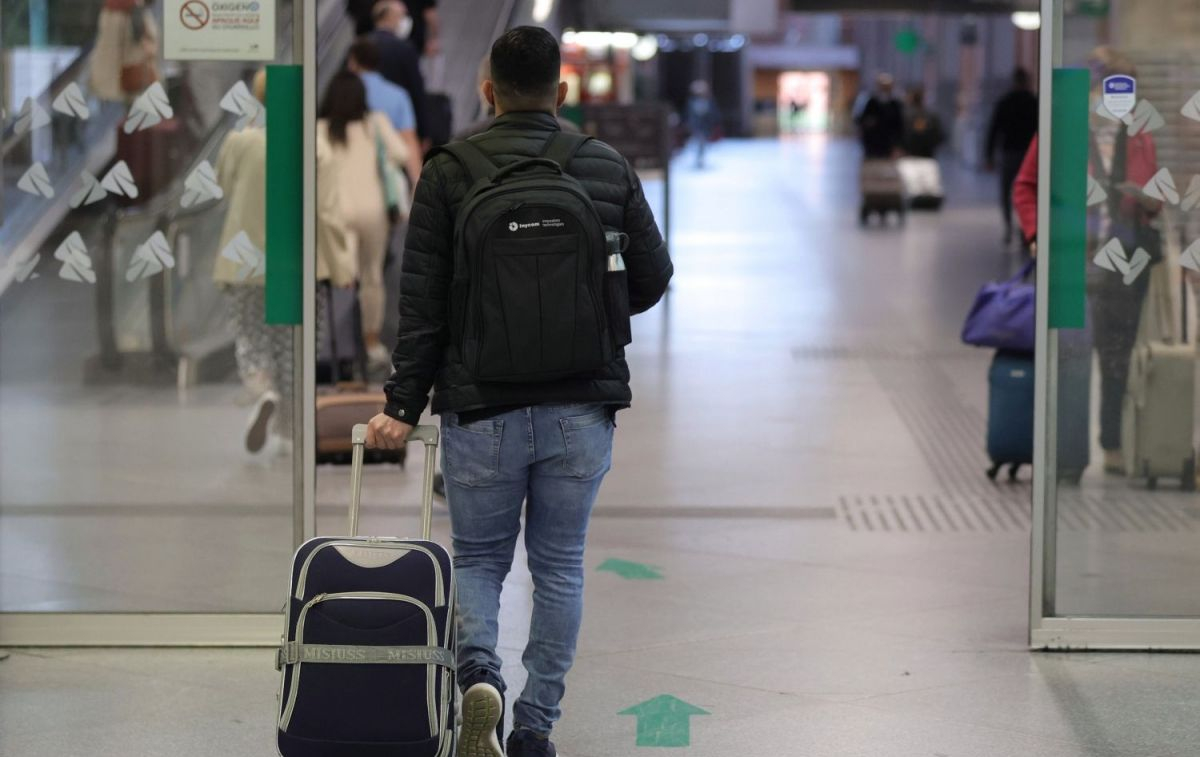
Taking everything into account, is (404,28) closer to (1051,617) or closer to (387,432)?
(1051,617)

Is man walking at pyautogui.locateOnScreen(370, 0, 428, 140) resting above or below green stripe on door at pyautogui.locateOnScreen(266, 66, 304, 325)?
above

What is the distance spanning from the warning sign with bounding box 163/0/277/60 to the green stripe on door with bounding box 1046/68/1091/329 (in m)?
2.28

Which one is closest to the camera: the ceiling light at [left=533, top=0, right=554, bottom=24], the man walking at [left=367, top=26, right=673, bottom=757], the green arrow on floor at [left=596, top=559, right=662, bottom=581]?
the man walking at [left=367, top=26, right=673, bottom=757]

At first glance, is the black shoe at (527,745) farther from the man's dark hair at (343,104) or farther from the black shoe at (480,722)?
the man's dark hair at (343,104)

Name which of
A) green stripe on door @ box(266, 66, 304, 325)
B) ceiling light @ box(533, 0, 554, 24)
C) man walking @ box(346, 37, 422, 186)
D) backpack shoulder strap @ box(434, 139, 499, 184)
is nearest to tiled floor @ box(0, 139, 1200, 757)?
green stripe on door @ box(266, 66, 304, 325)

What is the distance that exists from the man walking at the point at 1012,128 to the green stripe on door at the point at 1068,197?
44.0 ft

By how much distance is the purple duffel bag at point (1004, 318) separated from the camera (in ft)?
25.2

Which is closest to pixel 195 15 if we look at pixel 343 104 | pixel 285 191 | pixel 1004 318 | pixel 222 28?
pixel 222 28

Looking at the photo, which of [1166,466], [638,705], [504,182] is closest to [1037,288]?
[1166,466]

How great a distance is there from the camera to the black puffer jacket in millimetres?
3848

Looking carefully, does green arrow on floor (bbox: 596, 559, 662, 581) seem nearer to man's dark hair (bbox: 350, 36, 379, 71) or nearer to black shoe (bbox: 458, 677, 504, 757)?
black shoe (bbox: 458, 677, 504, 757)

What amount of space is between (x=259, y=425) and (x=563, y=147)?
2.39m

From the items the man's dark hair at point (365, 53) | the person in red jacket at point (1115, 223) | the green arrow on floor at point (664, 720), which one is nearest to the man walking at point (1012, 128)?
the man's dark hair at point (365, 53)

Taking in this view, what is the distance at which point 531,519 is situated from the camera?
4066mm
